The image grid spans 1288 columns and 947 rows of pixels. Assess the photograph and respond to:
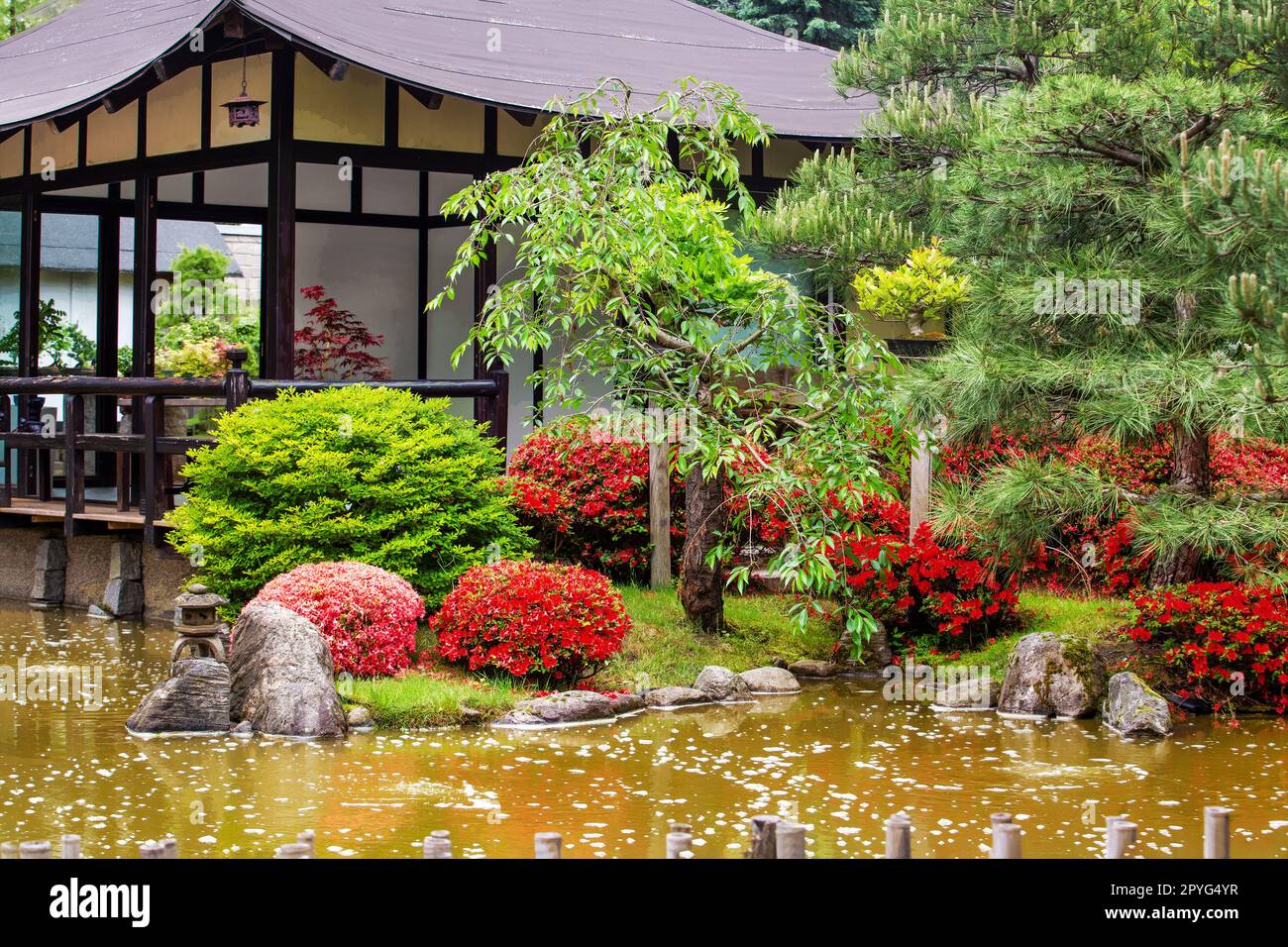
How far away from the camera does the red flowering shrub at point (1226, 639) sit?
30.3ft

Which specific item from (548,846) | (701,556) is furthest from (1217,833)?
(701,556)

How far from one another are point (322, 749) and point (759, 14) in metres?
23.0

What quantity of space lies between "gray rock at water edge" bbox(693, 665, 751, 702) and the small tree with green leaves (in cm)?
73

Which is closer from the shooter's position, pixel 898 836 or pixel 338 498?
pixel 898 836

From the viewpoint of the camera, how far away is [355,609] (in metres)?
9.26

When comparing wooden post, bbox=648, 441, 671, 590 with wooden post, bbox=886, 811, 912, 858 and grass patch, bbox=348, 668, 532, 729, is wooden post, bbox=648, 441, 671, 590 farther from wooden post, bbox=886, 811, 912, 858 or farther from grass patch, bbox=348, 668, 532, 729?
wooden post, bbox=886, 811, 912, 858

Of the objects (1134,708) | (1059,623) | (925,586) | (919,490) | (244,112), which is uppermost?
(244,112)

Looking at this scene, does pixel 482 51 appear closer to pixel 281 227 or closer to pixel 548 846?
pixel 281 227

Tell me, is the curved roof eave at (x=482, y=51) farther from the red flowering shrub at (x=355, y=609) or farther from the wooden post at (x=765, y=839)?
the wooden post at (x=765, y=839)

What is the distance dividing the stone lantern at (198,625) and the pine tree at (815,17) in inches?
825

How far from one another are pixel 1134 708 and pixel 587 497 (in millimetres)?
4448

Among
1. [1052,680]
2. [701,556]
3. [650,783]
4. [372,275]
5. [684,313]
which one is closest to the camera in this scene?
[650,783]

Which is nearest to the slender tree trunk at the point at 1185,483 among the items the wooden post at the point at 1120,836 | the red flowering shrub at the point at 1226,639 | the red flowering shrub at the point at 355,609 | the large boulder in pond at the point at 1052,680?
the red flowering shrub at the point at 1226,639

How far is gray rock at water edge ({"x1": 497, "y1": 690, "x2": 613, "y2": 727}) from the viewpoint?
8867mm
